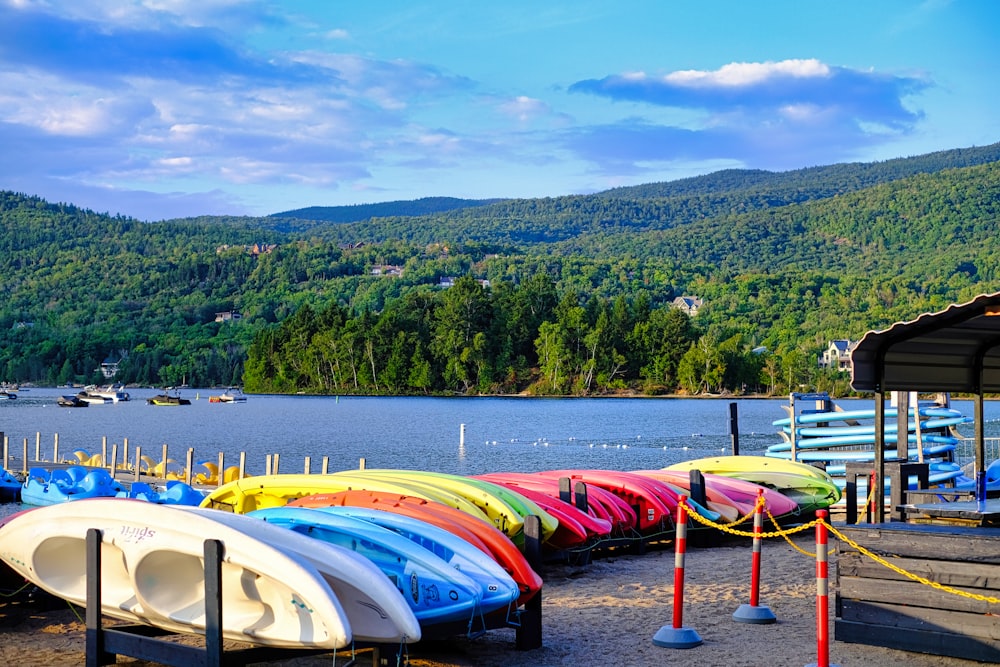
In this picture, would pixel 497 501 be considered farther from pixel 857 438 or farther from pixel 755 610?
pixel 857 438

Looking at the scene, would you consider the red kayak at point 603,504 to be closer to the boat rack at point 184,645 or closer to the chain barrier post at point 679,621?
the chain barrier post at point 679,621

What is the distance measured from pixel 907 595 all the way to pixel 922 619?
19 centimetres

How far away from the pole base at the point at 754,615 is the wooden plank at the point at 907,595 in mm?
1583

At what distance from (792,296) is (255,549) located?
451ft

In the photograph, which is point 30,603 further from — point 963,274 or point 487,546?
point 963,274

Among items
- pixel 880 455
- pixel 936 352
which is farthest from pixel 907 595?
pixel 936 352

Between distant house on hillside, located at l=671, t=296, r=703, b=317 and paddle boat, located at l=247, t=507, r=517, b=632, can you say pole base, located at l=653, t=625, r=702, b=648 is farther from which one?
distant house on hillside, located at l=671, t=296, r=703, b=317

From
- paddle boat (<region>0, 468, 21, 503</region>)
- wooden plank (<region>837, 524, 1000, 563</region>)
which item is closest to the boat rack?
wooden plank (<region>837, 524, 1000, 563</region>)

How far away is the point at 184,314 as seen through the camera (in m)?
172

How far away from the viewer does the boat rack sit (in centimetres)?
742

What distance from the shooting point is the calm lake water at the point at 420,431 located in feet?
154

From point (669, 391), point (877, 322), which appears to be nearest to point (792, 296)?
point (877, 322)

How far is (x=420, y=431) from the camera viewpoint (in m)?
65.9

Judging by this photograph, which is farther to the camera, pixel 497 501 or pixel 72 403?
pixel 72 403
